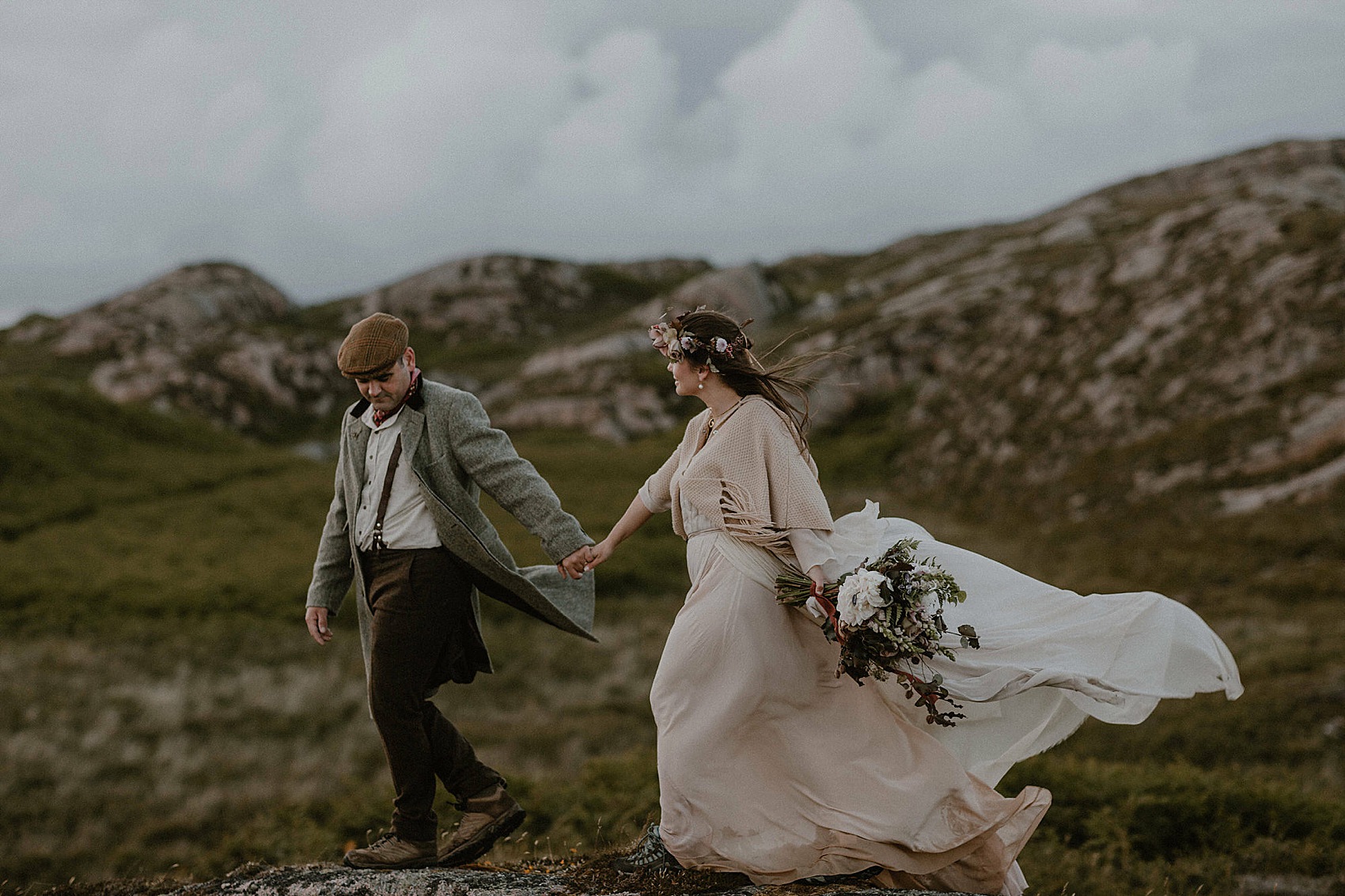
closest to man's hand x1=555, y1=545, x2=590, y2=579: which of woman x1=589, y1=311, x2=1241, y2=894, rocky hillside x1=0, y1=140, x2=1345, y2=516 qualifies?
woman x1=589, y1=311, x2=1241, y2=894

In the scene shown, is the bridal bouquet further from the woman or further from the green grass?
the green grass

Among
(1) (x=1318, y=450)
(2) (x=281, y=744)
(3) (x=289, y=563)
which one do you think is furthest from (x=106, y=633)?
(1) (x=1318, y=450)

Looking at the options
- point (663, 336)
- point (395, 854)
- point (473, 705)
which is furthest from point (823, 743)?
point (473, 705)

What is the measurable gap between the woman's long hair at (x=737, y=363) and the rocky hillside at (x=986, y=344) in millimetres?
451

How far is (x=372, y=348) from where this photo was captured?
557 centimetres

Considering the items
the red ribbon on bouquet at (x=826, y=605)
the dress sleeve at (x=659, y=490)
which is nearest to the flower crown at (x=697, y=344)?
the dress sleeve at (x=659, y=490)

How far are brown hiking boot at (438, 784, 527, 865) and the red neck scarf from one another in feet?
8.54

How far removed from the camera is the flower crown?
215 inches

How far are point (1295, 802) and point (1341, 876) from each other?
1442mm

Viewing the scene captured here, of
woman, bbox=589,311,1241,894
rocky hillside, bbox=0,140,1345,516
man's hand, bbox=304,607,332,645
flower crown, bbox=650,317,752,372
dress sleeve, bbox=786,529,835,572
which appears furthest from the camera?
rocky hillside, bbox=0,140,1345,516

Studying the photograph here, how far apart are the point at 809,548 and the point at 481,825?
9.51 ft

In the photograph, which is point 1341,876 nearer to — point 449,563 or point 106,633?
point 449,563

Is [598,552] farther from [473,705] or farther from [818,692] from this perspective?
[473,705]

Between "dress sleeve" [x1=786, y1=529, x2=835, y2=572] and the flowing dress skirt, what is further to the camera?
"dress sleeve" [x1=786, y1=529, x2=835, y2=572]
